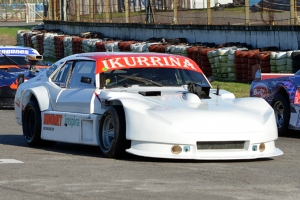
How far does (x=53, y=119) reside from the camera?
9703mm

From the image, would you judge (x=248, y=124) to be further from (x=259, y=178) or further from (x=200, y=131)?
(x=259, y=178)

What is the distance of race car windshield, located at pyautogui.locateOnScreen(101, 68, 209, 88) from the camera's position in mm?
A: 9453

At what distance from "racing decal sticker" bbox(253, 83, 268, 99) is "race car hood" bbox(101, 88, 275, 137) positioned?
3.13m

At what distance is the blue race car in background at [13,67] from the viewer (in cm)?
1672

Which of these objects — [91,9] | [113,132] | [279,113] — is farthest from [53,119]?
[91,9]

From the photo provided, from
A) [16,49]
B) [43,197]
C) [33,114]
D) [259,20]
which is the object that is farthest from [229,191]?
[259,20]

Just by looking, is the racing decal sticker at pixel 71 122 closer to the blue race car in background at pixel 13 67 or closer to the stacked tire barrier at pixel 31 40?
the blue race car in background at pixel 13 67

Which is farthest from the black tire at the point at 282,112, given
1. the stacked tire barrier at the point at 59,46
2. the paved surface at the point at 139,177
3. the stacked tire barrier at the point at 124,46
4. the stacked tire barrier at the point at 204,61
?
the stacked tire barrier at the point at 59,46

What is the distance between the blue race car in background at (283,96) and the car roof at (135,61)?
192 cm

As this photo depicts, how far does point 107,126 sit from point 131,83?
3.12 feet

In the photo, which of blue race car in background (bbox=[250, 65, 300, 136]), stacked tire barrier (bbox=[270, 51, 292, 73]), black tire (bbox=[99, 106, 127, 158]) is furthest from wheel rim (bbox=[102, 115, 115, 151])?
stacked tire barrier (bbox=[270, 51, 292, 73])

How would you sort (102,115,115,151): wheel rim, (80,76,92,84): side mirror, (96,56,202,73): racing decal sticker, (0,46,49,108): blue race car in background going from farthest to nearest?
(0,46,49,108): blue race car in background, (96,56,202,73): racing decal sticker, (80,76,92,84): side mirror, (102,115,115,151): wheel rim

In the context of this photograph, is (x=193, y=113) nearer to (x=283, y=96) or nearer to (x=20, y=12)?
(x=283, y=96)

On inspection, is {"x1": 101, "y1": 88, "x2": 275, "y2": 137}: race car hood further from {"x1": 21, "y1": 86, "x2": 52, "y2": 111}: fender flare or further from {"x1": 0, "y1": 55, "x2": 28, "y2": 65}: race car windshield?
{"x1": 0, "y1": 55, "x2": 28, "y2": 65}: race car windshield
